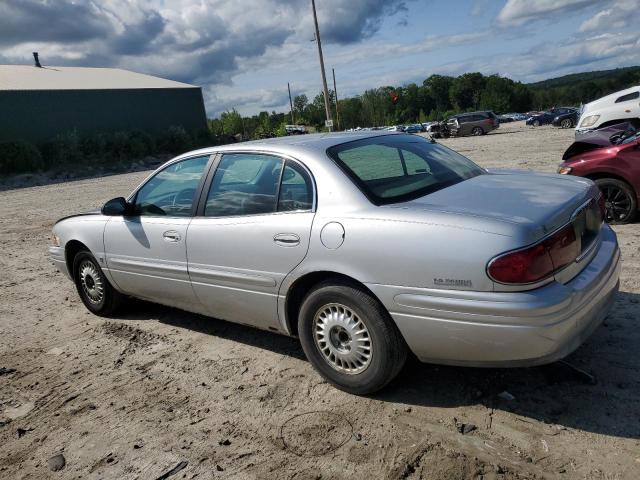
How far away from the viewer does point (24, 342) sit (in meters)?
4.83

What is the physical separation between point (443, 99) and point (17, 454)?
136 m

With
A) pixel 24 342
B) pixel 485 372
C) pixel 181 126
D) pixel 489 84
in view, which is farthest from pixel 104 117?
pixel 489 84

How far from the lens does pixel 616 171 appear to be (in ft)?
20.7

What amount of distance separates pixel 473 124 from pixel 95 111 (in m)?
26.7

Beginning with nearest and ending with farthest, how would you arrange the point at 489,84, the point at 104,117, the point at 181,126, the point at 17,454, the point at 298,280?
the point at 17,454, the point at 298,280, the point at 104,117, the point at 181,126, the point at 489,84

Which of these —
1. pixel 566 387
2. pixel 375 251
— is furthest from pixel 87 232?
pixel 566 387

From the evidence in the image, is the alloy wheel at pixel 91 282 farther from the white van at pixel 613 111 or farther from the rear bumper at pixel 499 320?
the white van at pixel 613 111

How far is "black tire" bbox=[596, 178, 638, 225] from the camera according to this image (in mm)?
6355

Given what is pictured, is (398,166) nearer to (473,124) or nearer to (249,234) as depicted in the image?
(249,234)

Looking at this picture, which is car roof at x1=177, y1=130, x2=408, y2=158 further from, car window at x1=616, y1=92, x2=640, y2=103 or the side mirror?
car window at x1=616, y1=92, x2=640, y2=103

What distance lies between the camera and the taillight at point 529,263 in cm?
255

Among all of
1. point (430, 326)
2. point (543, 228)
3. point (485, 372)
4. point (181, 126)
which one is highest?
point (181, 126)

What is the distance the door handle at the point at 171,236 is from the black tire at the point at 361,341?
1.28 metres

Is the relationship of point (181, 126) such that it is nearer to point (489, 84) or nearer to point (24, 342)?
point (24, 342)
